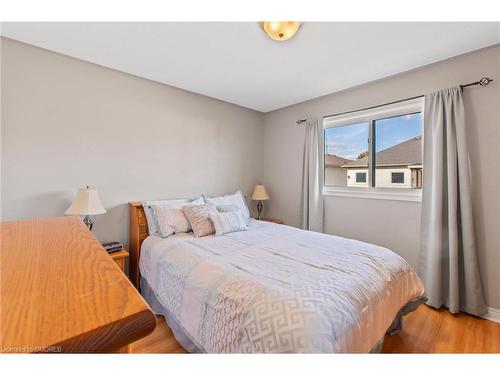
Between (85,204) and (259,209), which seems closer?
(85,204)

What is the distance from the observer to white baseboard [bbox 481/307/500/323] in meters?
2.03

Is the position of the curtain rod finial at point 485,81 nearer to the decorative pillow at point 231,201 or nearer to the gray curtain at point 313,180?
the gray curtain at point 313,180

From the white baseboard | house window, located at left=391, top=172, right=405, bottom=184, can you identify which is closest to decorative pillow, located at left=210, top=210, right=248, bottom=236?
house window, located at left=391, top=172, right=405, bottom=184

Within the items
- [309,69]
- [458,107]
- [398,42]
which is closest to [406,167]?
[458,107]

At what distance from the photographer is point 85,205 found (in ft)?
6.66

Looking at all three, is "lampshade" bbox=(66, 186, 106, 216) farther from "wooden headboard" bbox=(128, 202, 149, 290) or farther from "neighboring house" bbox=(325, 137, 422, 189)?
"neighboring house" bbox=(325, 137, 422, 189)

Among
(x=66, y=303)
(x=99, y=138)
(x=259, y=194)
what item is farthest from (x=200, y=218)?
(x=66, y=303)

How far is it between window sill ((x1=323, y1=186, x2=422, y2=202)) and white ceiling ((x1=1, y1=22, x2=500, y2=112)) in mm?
1283

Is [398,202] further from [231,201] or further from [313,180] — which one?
[231,201]

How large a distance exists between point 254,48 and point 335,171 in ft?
6.48

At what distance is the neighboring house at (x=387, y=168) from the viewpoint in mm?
2572
